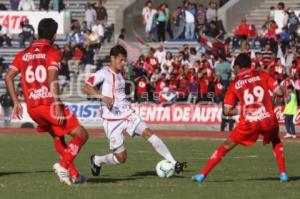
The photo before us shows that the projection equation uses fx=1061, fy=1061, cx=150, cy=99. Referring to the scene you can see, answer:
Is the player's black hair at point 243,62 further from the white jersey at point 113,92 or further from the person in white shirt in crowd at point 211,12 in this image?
the person in white shirt in crowd at point 211,12

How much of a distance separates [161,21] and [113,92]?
27.0 meters

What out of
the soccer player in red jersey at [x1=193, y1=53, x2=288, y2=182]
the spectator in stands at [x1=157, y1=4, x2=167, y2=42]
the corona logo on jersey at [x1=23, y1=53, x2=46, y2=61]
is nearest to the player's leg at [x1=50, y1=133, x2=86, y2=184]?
the corona logo on jersey at [x1=23, y1=53, x2=46, y2=61]

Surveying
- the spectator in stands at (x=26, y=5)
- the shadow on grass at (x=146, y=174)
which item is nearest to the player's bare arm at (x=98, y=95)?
the shadow on grass at (x=146, y=174)

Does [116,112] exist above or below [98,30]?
below

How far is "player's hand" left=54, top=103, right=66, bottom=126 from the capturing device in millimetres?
15375

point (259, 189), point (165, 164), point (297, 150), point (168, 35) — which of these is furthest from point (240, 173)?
point (168, 35)

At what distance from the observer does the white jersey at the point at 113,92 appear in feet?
56.9

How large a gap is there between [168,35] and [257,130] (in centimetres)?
2966

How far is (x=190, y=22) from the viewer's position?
143 ft

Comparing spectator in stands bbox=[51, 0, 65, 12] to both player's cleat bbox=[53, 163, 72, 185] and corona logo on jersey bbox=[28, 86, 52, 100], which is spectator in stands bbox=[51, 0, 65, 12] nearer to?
corona logo on jersey bbox=[28, 86, 52, 100]

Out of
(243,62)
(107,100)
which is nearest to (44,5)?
(107,100)

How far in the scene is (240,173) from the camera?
60.9 feet

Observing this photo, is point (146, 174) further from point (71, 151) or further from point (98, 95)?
point (71, 151)

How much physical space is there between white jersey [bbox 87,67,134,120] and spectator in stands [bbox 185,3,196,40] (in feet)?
85.6
